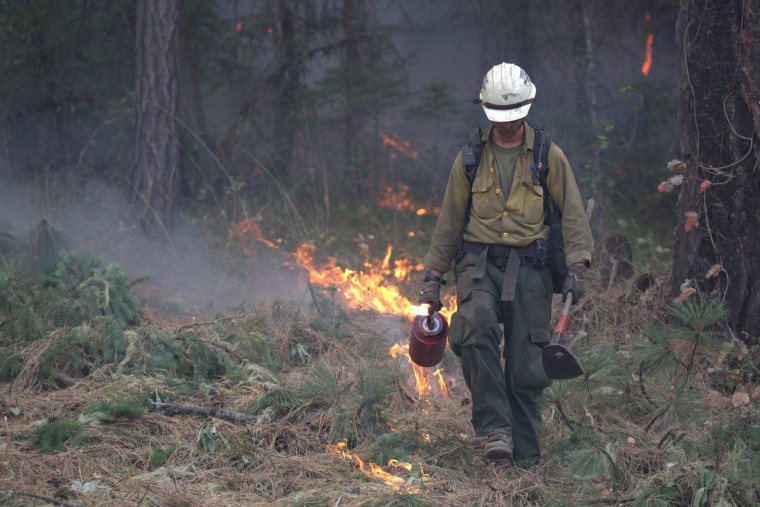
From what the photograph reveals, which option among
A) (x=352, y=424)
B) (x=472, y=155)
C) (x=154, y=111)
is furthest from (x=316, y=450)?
(x=154, y=111)

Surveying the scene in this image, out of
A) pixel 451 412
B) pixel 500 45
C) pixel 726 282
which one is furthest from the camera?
pixel 500 45

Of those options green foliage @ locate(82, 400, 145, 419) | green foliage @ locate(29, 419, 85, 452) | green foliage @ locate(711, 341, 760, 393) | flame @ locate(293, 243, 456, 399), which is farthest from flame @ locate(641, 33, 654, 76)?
green foliage @ locate(29, 419, 85, 452)

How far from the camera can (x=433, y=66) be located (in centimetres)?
1471

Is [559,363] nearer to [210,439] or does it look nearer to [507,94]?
[507,94]

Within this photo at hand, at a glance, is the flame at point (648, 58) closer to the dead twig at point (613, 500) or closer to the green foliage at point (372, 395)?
the green foliage at point (372, 395)

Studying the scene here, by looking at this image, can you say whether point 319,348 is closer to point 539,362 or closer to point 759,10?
point 539,362

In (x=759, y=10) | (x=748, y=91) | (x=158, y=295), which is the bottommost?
(x=158, y=295)

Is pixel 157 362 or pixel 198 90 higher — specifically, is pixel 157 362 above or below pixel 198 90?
below

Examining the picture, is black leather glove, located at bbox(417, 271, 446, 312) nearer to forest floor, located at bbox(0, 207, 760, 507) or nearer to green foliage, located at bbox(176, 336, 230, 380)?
forest floor, located at bbox(0, 207, 760, 507)

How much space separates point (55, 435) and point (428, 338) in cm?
211

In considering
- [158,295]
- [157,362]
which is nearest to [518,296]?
[157,362]

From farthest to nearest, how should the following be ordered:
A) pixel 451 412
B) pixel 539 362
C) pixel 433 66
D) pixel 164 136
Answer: pixel 433 66
pixel 164 136
pixel 451 412
pixel 539 362

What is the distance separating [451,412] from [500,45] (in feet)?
28.7

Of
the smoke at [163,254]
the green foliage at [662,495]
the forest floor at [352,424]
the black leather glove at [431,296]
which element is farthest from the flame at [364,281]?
the green foliage at [662,495]
